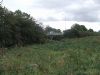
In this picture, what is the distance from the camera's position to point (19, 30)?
4206cm

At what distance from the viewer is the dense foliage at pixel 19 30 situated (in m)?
37.6

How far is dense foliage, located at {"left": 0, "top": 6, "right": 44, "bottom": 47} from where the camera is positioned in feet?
123

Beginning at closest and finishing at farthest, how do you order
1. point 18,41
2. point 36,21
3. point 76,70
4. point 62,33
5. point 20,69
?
point 20,69 → point 76,70 → point 18,41 → point 36,21 → point 62,33

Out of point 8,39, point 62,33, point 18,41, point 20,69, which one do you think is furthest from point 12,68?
point 62,33

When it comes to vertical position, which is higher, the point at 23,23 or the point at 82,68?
the point at 23,23

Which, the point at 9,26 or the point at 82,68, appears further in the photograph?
the point at 9,26

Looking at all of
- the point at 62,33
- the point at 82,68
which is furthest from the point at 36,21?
the point at 82,68

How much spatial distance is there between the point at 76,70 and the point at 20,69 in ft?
7.88

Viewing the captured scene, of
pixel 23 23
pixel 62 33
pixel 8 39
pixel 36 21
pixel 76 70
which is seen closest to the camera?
pixel 76 70

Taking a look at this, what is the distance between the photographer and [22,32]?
43375 millimetres

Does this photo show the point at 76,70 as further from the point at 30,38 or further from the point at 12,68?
the point at 30,38

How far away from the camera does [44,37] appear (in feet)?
155

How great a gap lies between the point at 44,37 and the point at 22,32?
196 inches

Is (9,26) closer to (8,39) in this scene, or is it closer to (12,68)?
(8,39)
